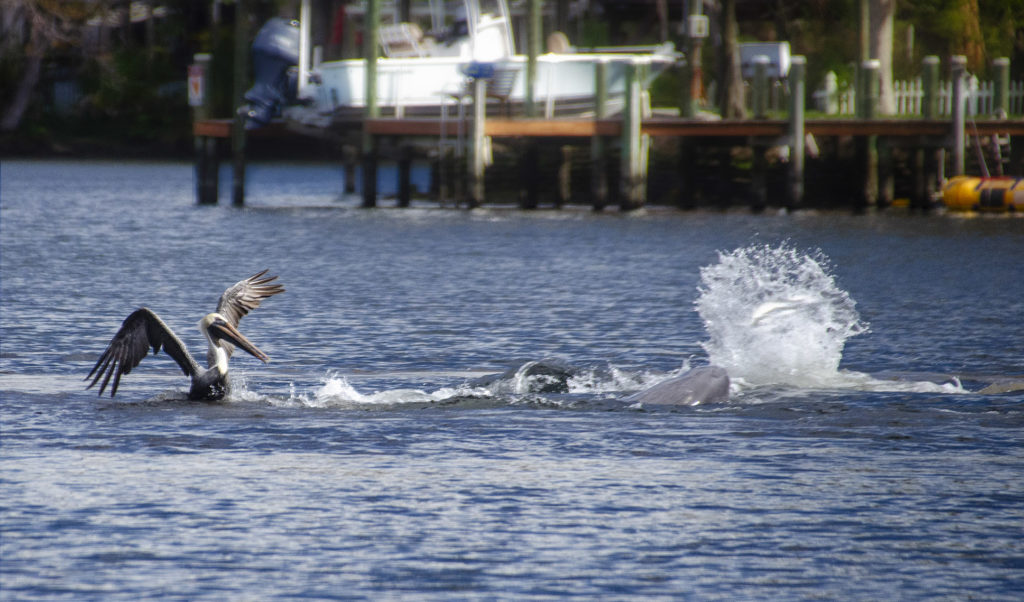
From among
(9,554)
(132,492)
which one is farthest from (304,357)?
(9,554)

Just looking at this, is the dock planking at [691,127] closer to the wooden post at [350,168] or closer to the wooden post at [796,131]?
the wooden post at [796,131]

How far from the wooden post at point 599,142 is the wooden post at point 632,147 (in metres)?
0.53

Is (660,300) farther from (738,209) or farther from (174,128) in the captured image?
(174,128)

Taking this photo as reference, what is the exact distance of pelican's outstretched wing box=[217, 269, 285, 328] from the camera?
13.1 meters

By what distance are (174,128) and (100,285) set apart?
55.0 meters

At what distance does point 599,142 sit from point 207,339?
2275 cm

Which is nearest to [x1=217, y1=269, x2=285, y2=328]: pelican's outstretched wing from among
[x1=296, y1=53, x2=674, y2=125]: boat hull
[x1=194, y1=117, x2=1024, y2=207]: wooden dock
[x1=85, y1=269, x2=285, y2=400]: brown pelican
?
[x1=85, y1=269, x2=285, y2=400]: brown pelican

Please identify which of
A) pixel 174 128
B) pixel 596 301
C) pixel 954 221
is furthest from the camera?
pixel 174 128

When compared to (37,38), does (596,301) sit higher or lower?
lower

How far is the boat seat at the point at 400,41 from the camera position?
123 ft

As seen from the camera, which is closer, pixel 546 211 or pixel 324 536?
pixel 324 536

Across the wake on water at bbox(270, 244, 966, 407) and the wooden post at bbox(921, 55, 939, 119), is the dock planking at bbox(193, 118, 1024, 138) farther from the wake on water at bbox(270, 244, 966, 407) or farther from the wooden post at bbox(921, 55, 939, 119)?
the wake on water at bbox(270, 244, 966, 407)

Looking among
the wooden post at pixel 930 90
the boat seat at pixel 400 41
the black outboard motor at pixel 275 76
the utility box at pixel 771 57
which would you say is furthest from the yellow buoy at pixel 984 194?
the black outboard motor at pixel 275 76

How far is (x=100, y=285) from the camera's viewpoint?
24219mm
